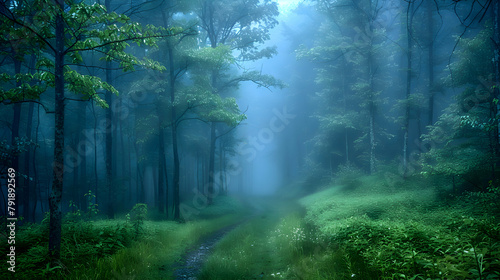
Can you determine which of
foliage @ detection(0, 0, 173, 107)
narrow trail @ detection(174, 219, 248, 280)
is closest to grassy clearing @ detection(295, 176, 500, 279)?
narrow trail @ detection(174, 219, 248, 280)

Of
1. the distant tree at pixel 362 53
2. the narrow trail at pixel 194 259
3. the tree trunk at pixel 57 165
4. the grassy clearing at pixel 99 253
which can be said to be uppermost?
the distant tree at pixel 362 53

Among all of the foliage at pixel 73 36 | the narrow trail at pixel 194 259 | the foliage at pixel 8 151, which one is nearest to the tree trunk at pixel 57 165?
the foliage at pixel 73 36

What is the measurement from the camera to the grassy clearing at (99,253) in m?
5.34

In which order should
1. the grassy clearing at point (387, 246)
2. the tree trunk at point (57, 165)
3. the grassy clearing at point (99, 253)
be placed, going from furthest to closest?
the tree trunk at point (57, 165) < the grassy clearing at point (99, 253) < the grassy clearing at point (387, 246)

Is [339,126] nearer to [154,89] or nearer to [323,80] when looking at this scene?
[323,80]

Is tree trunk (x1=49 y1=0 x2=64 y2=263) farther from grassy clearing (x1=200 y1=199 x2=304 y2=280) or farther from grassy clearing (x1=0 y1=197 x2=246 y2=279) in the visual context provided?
grassy clearing (x1=200 y1=199 x2=304 y2=280)

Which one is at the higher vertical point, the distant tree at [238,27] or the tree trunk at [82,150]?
the distant tree at [238,27]

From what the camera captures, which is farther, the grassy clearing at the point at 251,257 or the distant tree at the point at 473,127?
the distant tree at the point at 473,127

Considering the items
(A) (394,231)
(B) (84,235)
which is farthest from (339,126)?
(B) (84,235)

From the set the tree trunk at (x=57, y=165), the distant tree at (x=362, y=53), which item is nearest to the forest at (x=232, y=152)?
the tree trunk at (x=57, y=165)

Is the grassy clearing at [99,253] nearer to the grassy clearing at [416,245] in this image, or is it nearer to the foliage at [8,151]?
the foliage at [8,151]

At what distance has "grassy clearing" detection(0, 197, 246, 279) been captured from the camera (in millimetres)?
5336

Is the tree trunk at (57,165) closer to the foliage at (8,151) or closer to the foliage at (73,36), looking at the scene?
the foliage at (73,36)

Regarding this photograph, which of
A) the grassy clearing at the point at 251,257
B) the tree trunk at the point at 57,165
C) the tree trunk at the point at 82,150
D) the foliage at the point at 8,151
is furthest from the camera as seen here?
the tree trunk at the point at 82,150
